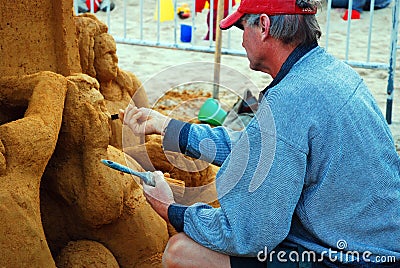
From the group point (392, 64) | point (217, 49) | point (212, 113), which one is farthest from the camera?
point (217, 49)

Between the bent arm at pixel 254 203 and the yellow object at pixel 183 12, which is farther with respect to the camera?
the yellow object at pixel 183 12

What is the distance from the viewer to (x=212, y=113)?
5.34m

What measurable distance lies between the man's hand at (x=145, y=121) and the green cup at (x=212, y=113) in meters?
2.38

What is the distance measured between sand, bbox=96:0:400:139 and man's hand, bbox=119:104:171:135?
223 cm

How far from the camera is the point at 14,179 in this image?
7.82 ft

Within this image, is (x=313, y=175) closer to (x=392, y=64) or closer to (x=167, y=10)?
(x=392, y=64)

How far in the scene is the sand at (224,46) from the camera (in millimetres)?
6292

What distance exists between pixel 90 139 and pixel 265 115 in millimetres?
696

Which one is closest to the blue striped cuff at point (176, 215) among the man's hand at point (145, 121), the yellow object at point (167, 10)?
the man's hand at point (145, 121)

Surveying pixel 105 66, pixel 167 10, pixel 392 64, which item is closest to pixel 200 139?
pixel 105 66

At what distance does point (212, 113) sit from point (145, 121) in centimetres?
254

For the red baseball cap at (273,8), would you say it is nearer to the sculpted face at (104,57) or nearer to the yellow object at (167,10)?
the sculpted face at (104,57)

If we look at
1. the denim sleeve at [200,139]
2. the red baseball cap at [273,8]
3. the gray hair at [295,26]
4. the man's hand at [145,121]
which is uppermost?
the red baseball cap at [273,8]

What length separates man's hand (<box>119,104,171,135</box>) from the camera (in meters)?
2.80
